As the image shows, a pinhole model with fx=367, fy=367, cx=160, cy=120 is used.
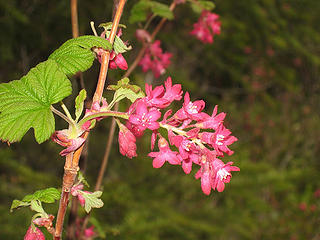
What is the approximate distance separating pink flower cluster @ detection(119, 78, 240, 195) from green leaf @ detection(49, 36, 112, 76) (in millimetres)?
104

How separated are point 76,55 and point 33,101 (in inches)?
4.3

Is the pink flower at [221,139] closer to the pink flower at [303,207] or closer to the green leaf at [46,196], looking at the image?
the green leaf at [46,196]

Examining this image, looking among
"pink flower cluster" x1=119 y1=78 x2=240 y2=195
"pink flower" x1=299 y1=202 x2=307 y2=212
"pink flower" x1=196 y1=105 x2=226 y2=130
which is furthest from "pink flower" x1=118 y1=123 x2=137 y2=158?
"pink flower" x1=299 y1=202 x2=307 y2=212

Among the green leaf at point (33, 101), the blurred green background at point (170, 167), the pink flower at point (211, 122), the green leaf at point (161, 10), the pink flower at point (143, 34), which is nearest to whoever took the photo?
the green leaf at point (33, 101)

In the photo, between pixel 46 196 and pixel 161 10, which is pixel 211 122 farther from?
pixel 161 10

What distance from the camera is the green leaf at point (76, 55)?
588mm

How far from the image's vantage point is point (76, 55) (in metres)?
0.61

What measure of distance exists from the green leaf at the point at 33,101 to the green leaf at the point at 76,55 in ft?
0.08

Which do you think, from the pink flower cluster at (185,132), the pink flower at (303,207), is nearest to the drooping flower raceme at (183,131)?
the pink flower cluster at (185,132)

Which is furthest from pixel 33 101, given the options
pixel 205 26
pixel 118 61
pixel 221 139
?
pixel 205 26

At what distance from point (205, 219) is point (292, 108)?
3601mm

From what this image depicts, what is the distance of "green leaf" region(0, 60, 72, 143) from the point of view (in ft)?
1.70

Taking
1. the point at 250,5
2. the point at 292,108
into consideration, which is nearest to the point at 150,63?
the point at 250,5

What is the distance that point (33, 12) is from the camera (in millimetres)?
2449
